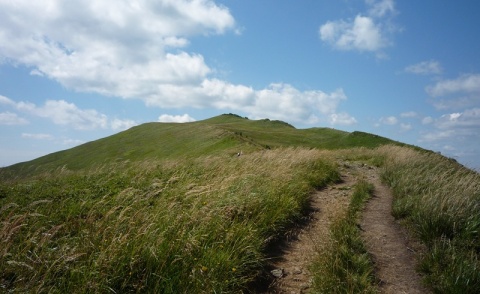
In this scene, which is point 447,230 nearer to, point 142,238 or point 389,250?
point 389,250

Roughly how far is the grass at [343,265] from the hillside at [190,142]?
26.2 m

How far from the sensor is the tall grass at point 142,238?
3.85 metres

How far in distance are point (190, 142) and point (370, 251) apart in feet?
154

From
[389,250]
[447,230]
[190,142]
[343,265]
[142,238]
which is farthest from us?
[190,142]

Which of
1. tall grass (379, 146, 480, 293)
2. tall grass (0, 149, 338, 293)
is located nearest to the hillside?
tall grass (379, 146, 480, 293)

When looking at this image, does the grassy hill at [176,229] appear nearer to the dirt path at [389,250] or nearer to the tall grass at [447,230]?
the tall grass at [447,230]

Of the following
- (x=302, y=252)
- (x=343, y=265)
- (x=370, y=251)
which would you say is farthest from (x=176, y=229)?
(x=370, y=251)

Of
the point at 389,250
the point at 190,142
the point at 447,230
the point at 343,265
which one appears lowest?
the point at 389,250

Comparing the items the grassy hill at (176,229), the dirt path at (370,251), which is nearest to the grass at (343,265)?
the dirt path at (370,251)

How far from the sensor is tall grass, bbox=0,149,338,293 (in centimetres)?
385

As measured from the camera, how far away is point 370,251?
588 cm

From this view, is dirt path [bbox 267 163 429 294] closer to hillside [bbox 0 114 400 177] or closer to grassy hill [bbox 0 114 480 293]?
grassy hill [bbox 0 114 480 293]

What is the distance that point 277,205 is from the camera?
7.49 metres

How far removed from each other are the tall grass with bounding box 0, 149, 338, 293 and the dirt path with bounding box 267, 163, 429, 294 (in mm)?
434
